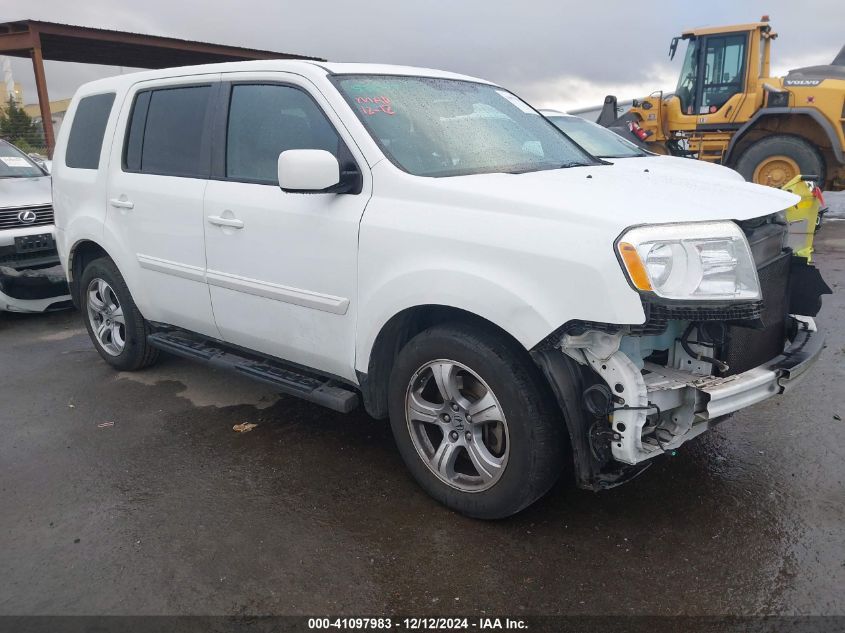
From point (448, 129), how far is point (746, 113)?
10.6 m

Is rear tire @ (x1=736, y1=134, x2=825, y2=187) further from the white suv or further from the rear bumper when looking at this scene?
the rear bumper

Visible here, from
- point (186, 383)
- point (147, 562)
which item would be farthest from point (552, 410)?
point (186, 383)

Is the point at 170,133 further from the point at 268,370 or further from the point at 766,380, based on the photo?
the point at 766,380

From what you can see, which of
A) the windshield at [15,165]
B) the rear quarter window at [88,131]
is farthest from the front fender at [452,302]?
the windshield at [15,165]

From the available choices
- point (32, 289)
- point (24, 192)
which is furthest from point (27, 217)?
point (32, 289)

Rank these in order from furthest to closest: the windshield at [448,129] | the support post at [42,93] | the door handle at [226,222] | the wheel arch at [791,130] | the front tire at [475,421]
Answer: the support post at [42,93], the wheel arch at [791,130], the door handle at [226,222], the windshield at [448,129], the front tire at [475,421]

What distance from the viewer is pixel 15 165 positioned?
7.61 meters

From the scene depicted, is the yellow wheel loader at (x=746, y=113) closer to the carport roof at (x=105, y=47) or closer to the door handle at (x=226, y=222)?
the door handle at (x=226, y=222)

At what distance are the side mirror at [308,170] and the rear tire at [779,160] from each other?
10709 mm

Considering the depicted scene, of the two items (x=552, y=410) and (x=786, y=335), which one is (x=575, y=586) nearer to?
(x=552, y=410)

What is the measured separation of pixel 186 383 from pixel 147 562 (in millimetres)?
2190

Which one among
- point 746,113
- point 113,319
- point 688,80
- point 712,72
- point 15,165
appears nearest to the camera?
point 113,319

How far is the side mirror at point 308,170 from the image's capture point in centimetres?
301

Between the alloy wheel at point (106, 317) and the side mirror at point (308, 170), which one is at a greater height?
the side mirror at point (308, 170)
